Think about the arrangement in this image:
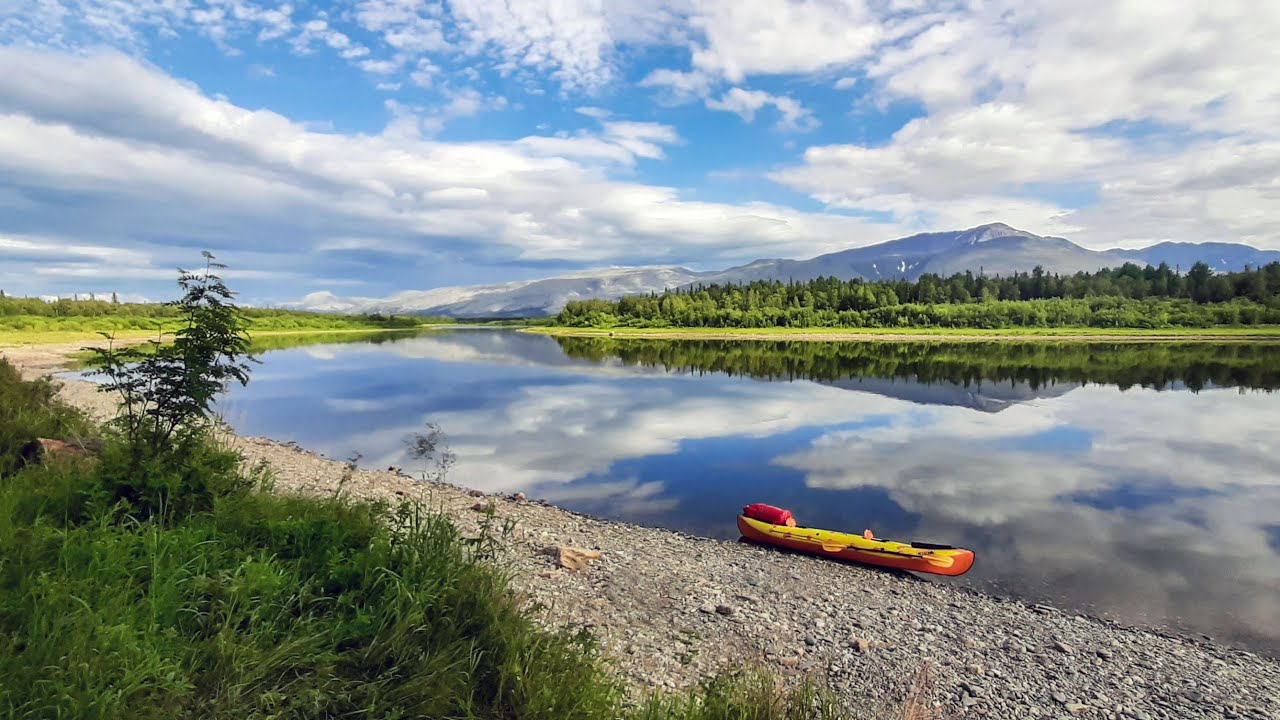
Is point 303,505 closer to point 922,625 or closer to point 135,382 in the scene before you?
point 135,382

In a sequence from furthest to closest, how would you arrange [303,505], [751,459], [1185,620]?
1. [751,459]
2. [1185,620]
3. [303,505]

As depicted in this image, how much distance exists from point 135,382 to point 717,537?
16.4 meters

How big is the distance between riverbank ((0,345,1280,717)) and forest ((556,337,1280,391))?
58.5m

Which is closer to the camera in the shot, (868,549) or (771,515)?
(868,549)

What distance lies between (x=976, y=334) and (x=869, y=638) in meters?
178

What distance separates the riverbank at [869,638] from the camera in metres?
10.5

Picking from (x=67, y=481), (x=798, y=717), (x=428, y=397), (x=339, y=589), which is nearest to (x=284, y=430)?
(x=428, y=397)

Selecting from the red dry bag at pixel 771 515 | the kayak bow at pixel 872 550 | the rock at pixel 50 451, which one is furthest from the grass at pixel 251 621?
the red dry bag at pixel 771 515

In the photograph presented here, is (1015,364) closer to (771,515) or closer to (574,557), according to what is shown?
(771,515)

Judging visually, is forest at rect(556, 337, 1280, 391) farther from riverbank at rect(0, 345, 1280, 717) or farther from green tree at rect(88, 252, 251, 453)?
green tree at rect(88, 252, 251, 453)

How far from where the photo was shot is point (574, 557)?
15.1m

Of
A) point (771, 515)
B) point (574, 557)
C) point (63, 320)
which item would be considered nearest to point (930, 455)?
point (771, 515)

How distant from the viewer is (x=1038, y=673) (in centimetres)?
1133

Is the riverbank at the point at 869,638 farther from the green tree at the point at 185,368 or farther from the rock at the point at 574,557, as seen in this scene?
the green tree at the point at 185,368
